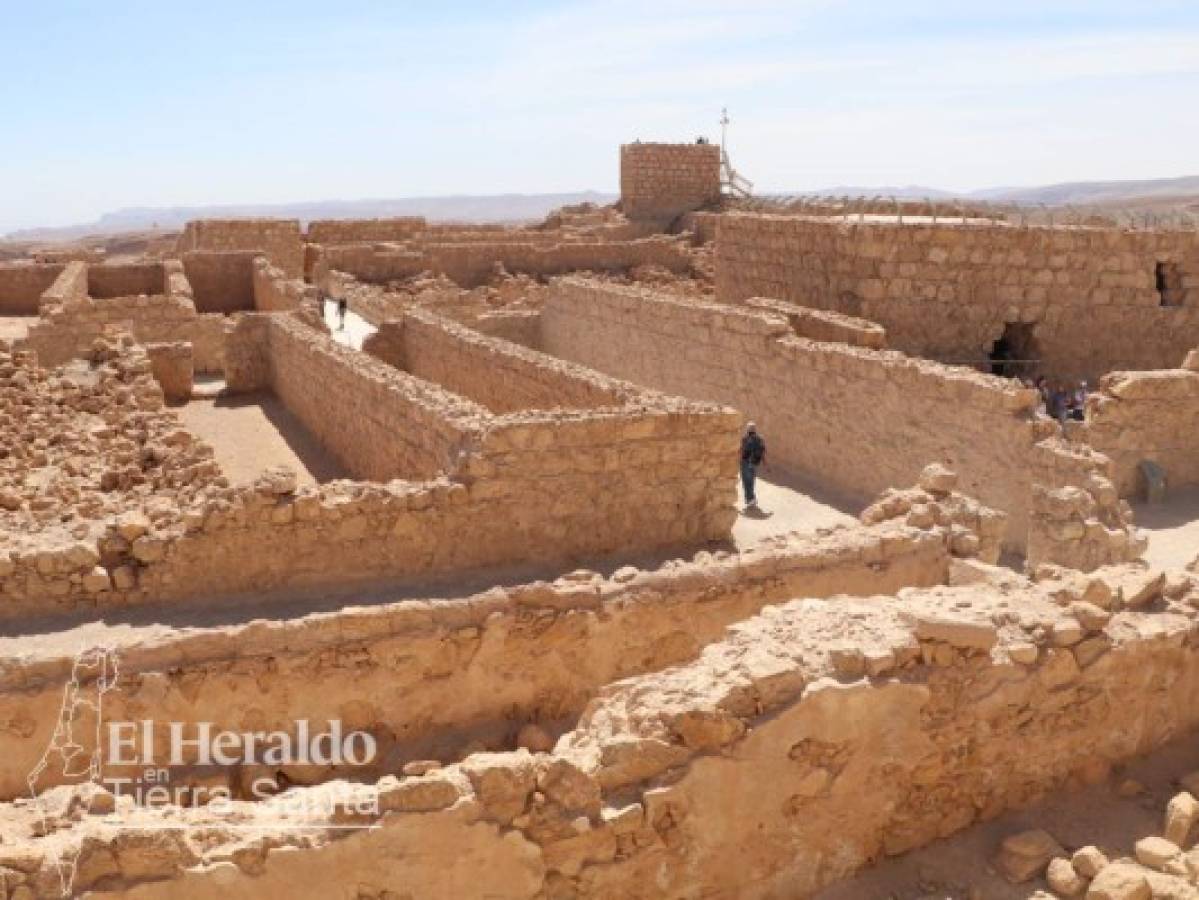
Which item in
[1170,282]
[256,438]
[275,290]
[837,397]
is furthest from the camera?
[275,290]

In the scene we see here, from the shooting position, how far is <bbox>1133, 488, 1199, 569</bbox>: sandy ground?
10.7m

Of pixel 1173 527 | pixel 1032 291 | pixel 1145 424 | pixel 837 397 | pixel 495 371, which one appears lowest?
pixel 1173 527

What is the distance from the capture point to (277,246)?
93.5 feet

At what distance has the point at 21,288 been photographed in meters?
22.1

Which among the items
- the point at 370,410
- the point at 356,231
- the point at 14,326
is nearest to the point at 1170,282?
the point at 370,410

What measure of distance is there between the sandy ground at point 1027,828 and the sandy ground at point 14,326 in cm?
1557

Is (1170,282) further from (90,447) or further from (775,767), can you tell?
(775,767)

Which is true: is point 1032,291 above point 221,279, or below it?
below

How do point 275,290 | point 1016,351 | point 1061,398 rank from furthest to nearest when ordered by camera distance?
point 275,290, point 1016,351, point 1061,398

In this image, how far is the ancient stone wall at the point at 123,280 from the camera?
22.9 metres

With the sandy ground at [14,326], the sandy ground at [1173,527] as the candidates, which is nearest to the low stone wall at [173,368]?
the sandy ground at [14,326]

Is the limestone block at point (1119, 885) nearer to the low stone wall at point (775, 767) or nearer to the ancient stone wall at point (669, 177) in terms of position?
the low stone wall at point (775, 767)

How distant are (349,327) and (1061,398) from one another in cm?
1281

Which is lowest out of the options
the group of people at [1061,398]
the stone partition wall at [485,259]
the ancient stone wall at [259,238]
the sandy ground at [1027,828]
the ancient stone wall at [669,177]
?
the sandy ground at [1027,828]
